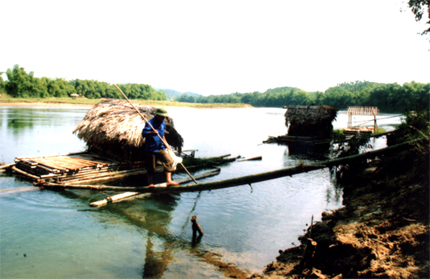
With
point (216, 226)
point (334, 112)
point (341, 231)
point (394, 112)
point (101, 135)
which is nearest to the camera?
point (341, 231)

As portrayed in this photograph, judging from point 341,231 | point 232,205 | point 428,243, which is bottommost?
point 232,205

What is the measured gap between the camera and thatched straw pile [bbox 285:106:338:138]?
2345 cm

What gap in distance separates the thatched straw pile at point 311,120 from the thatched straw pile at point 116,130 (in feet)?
48.0

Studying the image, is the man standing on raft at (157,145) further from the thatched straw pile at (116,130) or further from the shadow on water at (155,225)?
the thatched straw pile at (116,130)

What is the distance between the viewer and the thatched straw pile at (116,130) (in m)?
10.5

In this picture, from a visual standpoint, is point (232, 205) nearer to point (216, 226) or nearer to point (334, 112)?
point (216, 226)

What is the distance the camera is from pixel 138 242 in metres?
6.56

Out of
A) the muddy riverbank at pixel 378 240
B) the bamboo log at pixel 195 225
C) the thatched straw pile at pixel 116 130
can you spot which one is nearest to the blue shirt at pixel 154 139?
the bamboo log at pixel 195 225

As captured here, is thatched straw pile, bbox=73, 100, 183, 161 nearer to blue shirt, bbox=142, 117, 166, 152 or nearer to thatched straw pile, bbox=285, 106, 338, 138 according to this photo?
blue shirt, bbox=142, 117, 166, 152

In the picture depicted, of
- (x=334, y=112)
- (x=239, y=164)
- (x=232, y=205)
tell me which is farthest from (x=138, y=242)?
(x=334, y=112)

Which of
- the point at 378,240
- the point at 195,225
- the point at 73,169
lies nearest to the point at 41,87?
the point at 73,169

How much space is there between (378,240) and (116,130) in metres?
8.84

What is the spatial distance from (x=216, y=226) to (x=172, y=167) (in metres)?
2.21

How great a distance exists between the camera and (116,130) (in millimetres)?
10484
